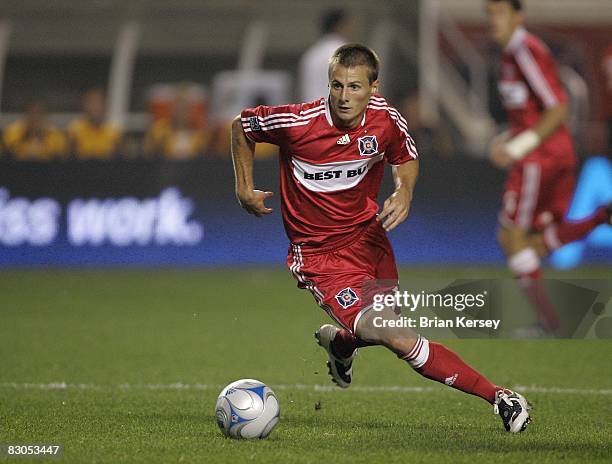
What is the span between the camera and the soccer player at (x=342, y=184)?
19.0 feet

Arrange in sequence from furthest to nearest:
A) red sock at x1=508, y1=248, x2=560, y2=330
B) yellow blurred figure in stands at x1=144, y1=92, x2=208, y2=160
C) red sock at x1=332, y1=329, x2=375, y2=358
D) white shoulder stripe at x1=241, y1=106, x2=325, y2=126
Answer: yellow blurred figure in stands at x1=144, y1=92, x2=208, y2=160 < red sock at x1=508, y1=248, x2=560, y2=330 < red sock at x1=332, y1=329, x2=375, y2=358 < white shoulder stripe at x1=241, y1=106, x2=325, y2=126

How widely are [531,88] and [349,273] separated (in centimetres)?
394

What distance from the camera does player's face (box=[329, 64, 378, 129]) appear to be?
5797 mm

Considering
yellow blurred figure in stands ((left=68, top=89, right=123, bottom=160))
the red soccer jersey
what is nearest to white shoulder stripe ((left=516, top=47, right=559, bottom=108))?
the red soccer jersey

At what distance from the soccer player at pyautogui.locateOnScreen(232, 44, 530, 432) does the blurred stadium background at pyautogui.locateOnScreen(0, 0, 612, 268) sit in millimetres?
7721

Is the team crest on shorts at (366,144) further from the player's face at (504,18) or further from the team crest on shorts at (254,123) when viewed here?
the player's face at (504,18)

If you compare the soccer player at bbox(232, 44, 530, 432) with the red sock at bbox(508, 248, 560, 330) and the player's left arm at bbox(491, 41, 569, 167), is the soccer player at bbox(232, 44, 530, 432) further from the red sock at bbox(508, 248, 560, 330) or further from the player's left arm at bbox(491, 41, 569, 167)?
the player's left arm at bbox(491, 41, 569, 167)

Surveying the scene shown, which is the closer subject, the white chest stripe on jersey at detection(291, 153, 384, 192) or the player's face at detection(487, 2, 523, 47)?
the white chest stripe on jersey at detection(291, 153, 384, 192)

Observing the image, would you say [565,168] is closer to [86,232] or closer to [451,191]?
[451,191]

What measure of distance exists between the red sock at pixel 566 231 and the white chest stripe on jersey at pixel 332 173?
371cm

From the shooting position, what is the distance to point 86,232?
1407 cm

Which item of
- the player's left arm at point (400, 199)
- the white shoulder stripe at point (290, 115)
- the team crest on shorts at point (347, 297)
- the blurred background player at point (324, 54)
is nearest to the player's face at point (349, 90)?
the white shoulder stripe at point (290, 115)

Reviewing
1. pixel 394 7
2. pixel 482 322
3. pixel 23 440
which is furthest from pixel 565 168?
pixel 394 7

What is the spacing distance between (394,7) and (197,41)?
315cm
